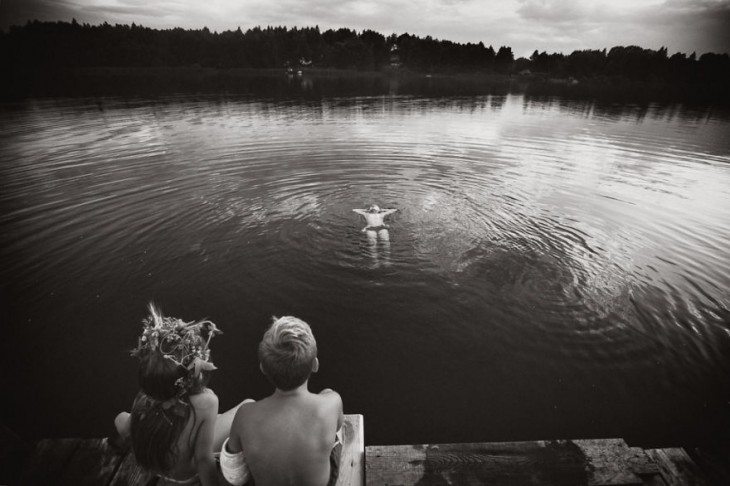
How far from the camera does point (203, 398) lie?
2.78 m

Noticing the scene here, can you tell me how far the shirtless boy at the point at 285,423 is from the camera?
Result: 2453 millimetres

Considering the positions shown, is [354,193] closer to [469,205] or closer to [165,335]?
[469,205]

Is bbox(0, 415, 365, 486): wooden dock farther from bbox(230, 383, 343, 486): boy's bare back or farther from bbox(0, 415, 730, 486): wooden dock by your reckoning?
bbox(230, 383, 343, 486): boy's bare back

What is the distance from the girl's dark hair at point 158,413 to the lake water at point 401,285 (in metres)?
2.57

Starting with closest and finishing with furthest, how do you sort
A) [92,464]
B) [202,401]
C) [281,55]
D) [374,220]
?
[202,401] < [92,464] < [374,220] < [281,55]

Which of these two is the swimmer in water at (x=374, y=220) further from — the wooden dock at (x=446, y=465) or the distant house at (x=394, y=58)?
the distant house at (x=394, y=58)

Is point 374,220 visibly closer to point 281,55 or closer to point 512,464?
point 512,464

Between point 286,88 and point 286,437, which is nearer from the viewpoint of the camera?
point 286,437

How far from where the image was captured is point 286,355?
245 centimetres

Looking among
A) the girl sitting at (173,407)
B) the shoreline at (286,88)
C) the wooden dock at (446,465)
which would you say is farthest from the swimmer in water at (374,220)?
the shoreline at (286,88)

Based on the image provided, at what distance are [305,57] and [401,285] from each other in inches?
6550

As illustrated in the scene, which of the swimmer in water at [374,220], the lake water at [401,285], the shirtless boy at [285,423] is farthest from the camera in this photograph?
the swimmer in water at [374,220]

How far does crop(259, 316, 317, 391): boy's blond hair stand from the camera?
246cm

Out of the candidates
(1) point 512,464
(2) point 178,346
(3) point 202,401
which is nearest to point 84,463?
(3) point 202,401
